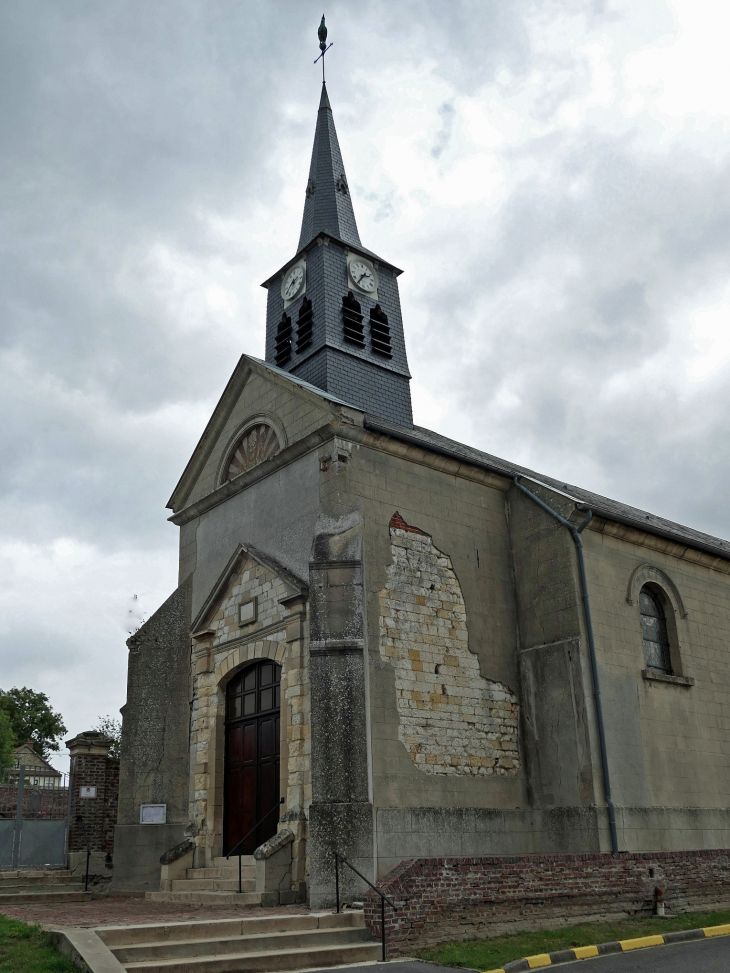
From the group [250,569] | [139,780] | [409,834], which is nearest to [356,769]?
[409,834]

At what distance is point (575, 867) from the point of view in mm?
10922

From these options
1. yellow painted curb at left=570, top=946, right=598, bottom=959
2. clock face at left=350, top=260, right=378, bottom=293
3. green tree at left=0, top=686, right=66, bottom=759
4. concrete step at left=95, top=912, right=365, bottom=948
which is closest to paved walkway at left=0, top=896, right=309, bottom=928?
concrete step at left=95, top=912, right=365, bottom=948

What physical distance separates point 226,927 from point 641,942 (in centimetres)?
463

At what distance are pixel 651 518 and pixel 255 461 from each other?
10.2 meters

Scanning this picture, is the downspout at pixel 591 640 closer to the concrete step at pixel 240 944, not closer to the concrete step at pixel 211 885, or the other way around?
the concrete step at pixel 240 944

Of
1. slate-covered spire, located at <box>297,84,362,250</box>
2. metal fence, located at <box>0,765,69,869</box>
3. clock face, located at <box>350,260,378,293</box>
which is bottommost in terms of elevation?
metal fence, located at <box>0,765,69,869</box>

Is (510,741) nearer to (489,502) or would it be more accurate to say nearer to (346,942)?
(489,502)

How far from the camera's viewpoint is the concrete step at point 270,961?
788cm

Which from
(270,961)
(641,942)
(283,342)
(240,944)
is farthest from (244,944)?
(283,342)

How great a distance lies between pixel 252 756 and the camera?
13812 millimetres

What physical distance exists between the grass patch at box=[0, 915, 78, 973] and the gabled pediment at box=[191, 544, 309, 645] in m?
5.59

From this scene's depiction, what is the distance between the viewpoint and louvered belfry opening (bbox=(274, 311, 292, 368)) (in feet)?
60.1

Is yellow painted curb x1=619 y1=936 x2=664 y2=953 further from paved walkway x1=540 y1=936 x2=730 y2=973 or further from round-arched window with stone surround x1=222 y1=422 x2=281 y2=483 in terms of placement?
round-arched window with stone surround x1=222 y1=422 x2=281 y2=483

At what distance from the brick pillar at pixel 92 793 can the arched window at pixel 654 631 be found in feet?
32.7
